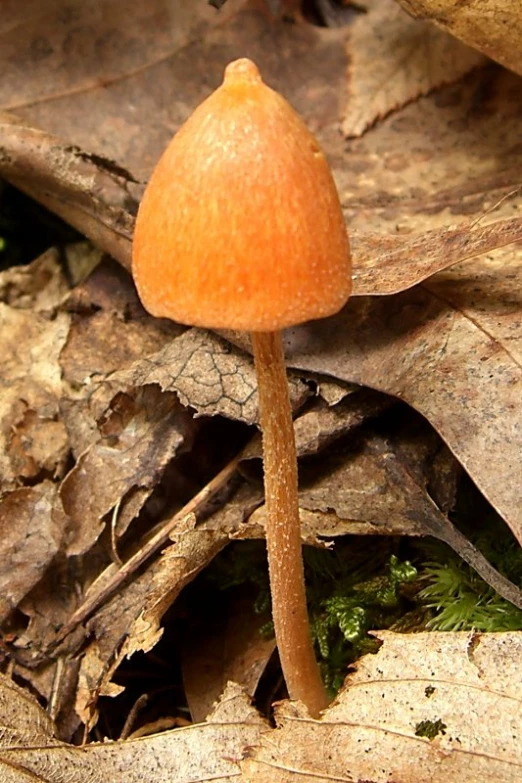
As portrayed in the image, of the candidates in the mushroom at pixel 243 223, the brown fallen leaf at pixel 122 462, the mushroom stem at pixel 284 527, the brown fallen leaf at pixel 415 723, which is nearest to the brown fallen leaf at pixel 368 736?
the brown fallen leaf at pixel 415 723

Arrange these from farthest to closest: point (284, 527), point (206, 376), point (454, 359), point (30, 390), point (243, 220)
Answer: point (30, 390)
point (206, 376)
point (454, 359)
point (284, 527)
point (243, 220)

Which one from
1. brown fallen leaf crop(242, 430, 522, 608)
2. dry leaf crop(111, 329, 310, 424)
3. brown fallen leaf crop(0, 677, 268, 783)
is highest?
dry leaf crop(111, 329, 310, 424)

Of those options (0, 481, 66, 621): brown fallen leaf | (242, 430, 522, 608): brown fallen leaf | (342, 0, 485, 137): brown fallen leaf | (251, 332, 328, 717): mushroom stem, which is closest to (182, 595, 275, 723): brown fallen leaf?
(251, 332, 328, 717): mushroom stem

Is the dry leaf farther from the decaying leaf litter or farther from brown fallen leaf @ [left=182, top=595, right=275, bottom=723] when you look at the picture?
brown fallen leaf @ [left=182, top=595, right=275, bottom=723]

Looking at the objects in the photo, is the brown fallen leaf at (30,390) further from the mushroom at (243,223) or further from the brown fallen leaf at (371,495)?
the mushroom at (243,223)

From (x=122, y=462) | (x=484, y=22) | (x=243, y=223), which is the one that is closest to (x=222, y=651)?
(x=122, y=462)

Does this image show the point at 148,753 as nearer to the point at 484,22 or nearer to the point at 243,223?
the point at 243,223
